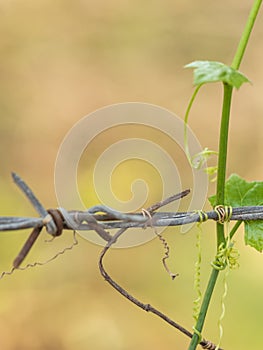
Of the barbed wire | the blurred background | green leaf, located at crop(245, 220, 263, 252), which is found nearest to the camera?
the barbed wire

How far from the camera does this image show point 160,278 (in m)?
1.81

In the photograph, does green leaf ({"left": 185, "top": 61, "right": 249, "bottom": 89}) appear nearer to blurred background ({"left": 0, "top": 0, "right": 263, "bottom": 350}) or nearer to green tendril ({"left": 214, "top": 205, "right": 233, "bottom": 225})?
green tendril ({"left": 214, "top": 205, "right": 233, "bottom": 225})

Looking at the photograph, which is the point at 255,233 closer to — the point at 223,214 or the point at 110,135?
the point at 223,214

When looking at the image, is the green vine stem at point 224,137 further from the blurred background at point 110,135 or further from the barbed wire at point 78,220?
the blurred background at point 110,135

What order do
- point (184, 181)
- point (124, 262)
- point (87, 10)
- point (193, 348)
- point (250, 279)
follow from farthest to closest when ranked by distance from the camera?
point (87, 10)
point (184, 181)
point (124, 262)
point (250, 279)
point (193, 348)

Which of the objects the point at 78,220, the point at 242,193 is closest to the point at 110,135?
the point at 242,193

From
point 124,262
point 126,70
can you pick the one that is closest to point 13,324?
point 124,262

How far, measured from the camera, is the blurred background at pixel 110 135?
1735mm

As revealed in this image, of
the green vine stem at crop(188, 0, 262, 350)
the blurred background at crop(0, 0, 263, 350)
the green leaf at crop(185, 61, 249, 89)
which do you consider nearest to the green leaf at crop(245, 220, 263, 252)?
the green vine stem at crop(188, 0, 262, 350)

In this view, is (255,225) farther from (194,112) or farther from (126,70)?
(126,70)

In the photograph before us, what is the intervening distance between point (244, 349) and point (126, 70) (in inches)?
53.9

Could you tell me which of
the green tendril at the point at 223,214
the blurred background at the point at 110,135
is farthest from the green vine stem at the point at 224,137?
the blurred background at the point at 110,135

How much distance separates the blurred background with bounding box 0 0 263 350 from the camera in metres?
1.74

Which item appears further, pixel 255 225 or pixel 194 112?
pixel 194 112
